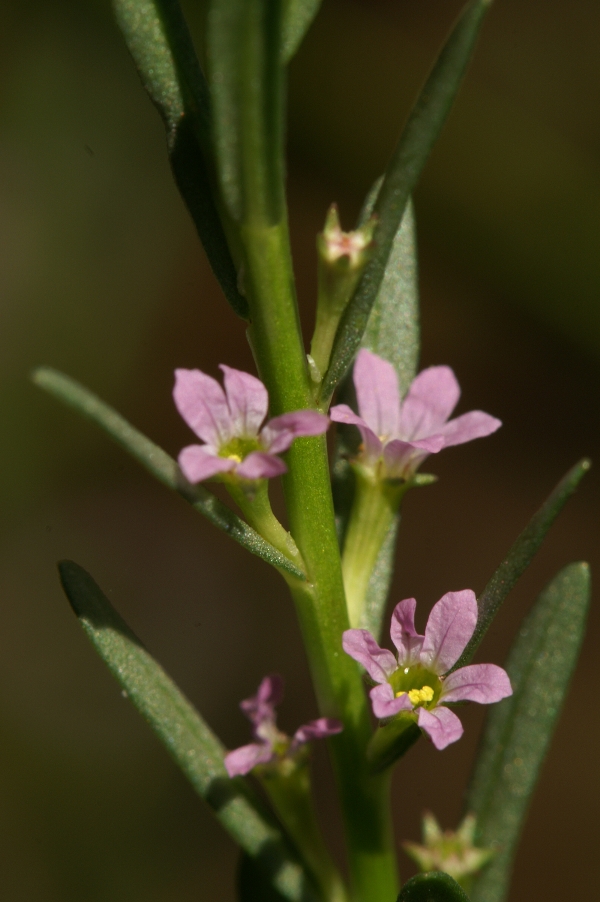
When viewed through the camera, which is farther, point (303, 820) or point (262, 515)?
point (303, 820)

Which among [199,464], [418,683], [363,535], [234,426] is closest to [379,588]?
[363,535]

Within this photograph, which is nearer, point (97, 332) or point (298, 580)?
point (298, 580)

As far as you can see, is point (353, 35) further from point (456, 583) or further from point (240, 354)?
point (456, 583)

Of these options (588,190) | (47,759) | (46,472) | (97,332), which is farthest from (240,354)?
(47,759)

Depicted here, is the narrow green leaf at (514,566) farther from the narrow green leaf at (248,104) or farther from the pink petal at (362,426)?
the narrow green leaf at (248,104)

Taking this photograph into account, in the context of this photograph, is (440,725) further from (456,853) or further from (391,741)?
(456,853)
